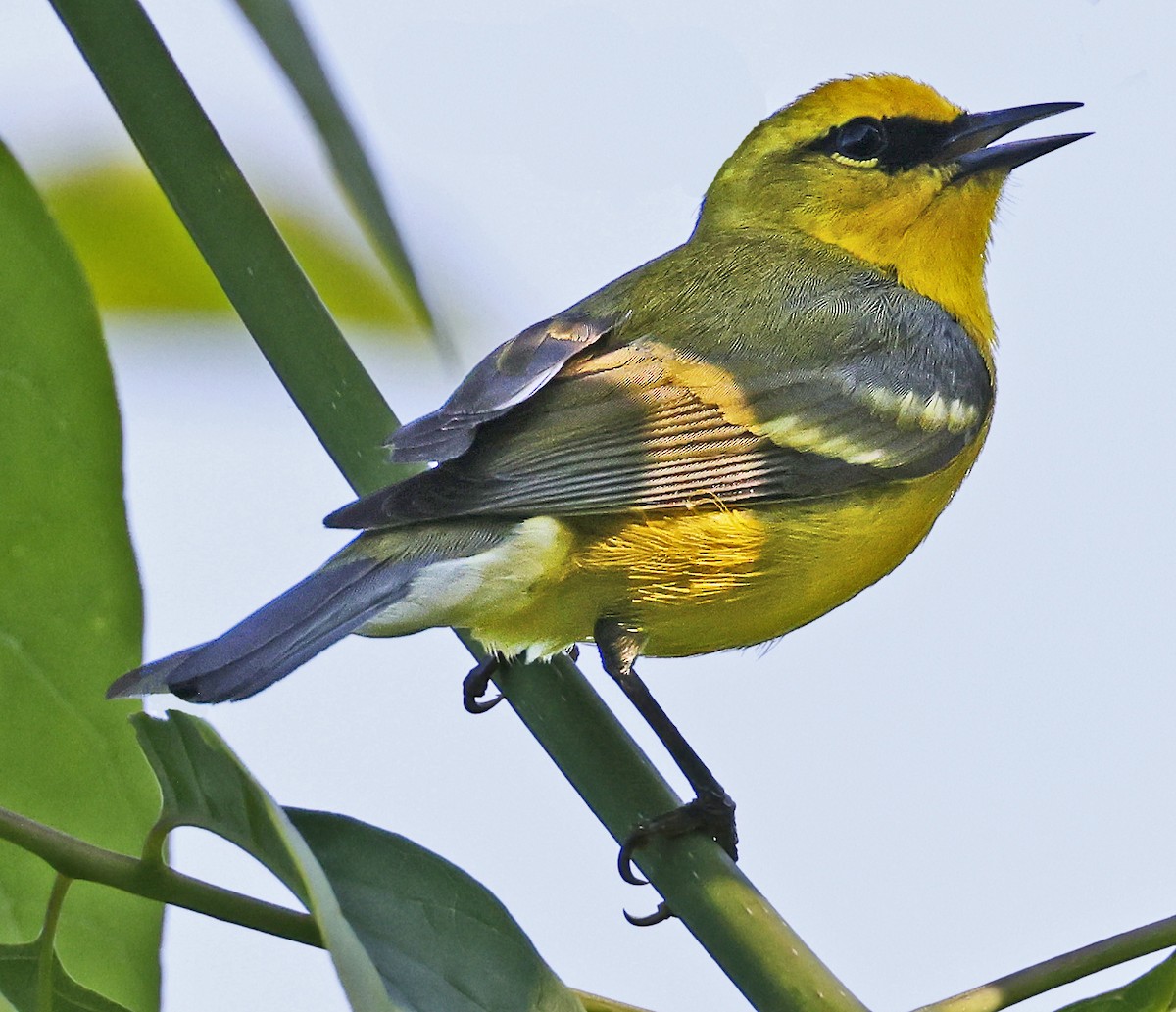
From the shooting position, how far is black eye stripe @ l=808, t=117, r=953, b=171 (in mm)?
3211

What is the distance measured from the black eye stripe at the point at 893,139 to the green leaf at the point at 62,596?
1.94 meters

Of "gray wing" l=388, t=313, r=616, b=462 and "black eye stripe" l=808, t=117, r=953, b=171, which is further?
"black eye stripe" l=808, t=117, r=953, b=171

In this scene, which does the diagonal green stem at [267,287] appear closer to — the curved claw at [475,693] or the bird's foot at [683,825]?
the bird's foot at [683,825]

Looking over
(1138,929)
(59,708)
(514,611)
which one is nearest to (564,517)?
(514,611)

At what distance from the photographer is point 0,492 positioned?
77.9 inches

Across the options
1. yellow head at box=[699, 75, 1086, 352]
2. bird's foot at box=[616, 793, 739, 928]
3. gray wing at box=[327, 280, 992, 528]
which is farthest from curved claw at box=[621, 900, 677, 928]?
yellow head at box=[699, 75, 1086, 352]

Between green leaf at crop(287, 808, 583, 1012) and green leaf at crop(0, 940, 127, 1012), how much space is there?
306mm

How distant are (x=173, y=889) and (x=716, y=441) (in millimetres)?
1491

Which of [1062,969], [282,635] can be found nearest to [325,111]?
[282,635]

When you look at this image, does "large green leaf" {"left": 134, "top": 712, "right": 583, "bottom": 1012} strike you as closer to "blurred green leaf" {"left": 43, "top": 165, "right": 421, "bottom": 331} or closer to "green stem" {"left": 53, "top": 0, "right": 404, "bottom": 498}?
"green stem" {"left": 53, "top": 0, "right": 404, "bottom": 498}

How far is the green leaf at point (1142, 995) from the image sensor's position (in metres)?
1.54

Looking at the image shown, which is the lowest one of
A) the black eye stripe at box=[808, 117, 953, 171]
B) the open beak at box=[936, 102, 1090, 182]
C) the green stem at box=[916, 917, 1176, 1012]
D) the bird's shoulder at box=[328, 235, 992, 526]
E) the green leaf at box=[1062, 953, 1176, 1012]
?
the green leaf at box=[1062, 953, 1176, 1012]

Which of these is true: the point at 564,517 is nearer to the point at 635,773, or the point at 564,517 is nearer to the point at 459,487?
the point at 459,487

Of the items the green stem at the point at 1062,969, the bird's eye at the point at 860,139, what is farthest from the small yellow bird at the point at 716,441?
the green stem at the point at 1062,969
